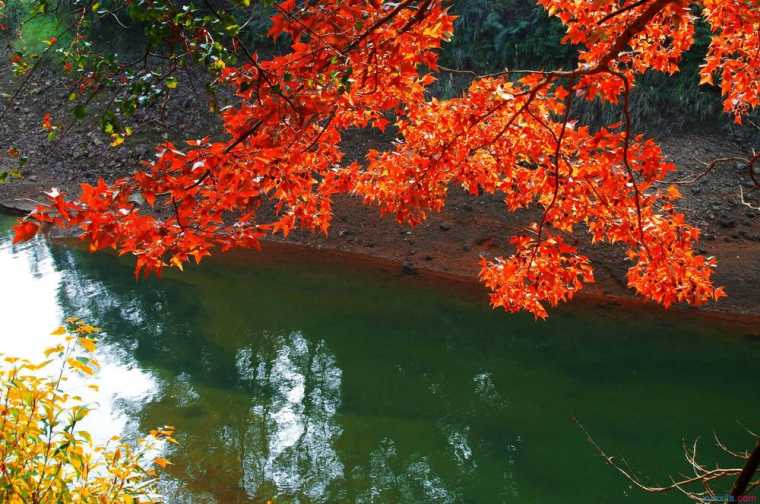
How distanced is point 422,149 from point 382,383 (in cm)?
269

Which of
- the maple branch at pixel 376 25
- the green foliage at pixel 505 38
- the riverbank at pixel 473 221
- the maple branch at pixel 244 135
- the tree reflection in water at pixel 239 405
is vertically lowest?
the tree reflection in water at pixel 239 405

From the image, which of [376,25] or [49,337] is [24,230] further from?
[49,337]

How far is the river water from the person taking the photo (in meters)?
4.48

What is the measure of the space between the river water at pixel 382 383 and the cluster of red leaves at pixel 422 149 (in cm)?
158

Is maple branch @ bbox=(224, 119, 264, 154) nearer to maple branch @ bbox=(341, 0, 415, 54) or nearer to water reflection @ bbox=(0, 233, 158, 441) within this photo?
maple branch @ bbox=(341, 0, 415, 54)

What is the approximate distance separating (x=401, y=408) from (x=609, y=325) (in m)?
2.89

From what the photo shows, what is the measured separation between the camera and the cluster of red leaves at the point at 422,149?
214cm

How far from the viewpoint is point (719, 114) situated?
9.55 meters

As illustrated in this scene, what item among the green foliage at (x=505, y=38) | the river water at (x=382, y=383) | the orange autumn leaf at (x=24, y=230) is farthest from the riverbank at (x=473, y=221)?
the orange autumn leaf at (x=24, y=230)

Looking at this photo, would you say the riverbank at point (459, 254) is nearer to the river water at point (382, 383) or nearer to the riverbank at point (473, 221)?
the riverbank at point (473, 221)

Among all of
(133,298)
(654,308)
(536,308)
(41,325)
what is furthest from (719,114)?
(41,325)

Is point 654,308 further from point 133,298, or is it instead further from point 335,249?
point 133,298

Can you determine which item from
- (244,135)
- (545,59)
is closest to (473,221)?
(545,59)

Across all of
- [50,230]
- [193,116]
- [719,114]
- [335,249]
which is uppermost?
[193,116]
